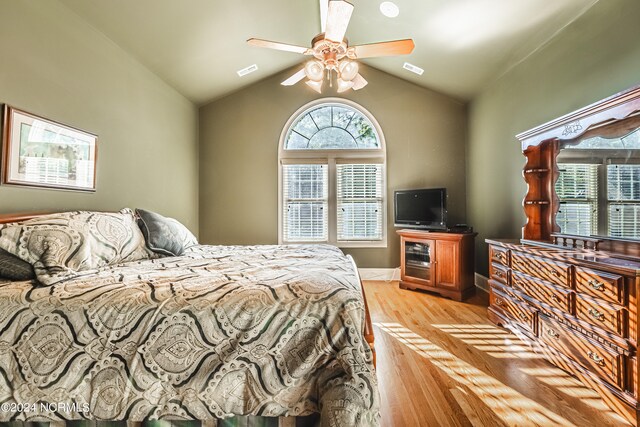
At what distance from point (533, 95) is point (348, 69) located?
2.11m

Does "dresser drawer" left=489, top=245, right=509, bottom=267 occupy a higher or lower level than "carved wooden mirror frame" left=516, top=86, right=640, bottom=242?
lower

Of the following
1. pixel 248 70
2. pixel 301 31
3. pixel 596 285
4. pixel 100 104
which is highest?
pixel 301 31

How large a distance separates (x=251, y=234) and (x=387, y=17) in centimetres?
341

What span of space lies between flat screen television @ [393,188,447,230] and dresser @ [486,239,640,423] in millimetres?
1304

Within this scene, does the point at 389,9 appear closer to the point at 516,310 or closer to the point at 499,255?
the point at 499,255

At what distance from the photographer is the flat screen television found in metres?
3.94

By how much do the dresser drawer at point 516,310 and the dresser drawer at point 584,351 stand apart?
0.29 ft

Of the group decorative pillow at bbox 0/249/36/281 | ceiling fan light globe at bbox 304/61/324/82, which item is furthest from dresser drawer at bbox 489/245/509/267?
decorative pillow at bbox 0/249/36/281

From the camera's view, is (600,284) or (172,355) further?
(600,284)

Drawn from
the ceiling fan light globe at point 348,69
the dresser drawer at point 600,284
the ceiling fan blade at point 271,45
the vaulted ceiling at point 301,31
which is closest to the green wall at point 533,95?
the vaulted ceiling at point 301,31

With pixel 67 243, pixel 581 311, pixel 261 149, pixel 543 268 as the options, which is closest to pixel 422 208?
pixel 543 268

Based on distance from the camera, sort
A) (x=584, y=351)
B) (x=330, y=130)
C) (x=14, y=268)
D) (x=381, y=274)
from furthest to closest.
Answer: (x=330, y=130) < (x=381, y=274) < (x=584, y=351) < (x=14, y=268)

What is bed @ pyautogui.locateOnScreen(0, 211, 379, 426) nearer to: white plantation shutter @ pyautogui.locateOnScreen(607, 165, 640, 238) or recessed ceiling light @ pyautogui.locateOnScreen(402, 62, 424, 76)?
white plantation shutter @ pyautogui.locateOnScreen(607, 165, 640, 238)

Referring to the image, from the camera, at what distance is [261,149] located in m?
4.68
